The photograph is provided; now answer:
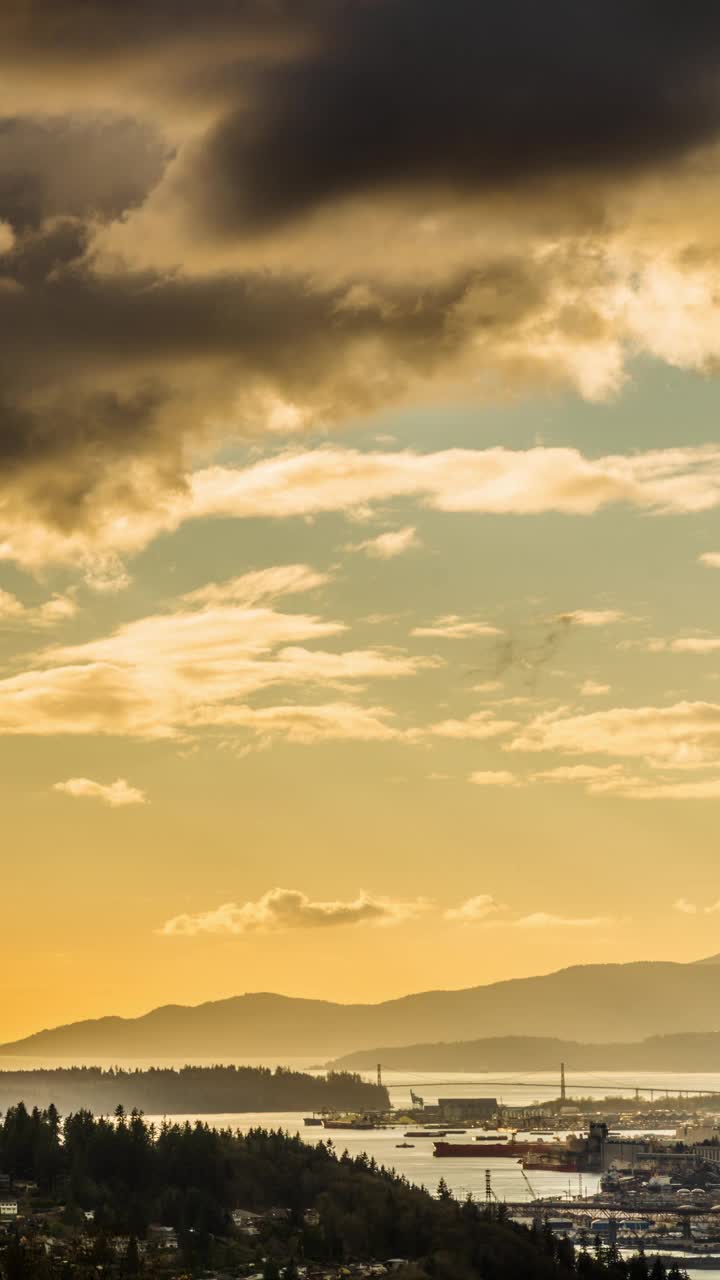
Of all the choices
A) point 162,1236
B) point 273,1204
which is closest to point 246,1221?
point 273,1204

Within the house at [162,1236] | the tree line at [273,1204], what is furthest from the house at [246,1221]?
the house at [162,1236]

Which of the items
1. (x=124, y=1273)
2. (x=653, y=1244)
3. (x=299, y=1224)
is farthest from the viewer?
(x=653, y=1244)

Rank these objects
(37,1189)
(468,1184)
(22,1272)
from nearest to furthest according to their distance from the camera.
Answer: (22,1272), (37,1189), (468,1184)

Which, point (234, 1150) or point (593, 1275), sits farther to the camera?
point (234, 1150)

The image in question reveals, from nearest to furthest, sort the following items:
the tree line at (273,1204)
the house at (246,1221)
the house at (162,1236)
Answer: the tree line at (273,1204), the house at (162,1236), the house at (246,1221)

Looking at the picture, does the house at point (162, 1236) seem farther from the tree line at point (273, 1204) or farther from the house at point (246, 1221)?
the house at point (246, 1221)

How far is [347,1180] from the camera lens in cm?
13175

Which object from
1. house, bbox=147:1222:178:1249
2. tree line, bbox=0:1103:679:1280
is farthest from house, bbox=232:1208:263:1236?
house, bbox=147:1222:178:1249

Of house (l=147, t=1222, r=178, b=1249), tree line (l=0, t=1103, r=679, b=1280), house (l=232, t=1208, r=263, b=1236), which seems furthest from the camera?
house (l=232, t=1208, r=263, b=1236)

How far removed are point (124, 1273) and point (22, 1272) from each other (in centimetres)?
1044

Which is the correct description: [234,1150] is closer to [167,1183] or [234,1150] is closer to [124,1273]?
[167,1183]

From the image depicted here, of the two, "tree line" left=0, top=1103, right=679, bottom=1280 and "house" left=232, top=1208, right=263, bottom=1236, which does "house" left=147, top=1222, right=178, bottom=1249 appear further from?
"house" left=232, top=1208, right=263, bottom=1236

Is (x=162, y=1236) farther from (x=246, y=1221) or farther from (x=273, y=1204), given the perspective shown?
(x=273, y=1204)

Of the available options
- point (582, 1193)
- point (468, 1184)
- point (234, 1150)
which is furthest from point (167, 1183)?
point (582, 1193)
